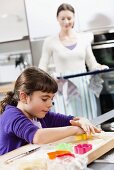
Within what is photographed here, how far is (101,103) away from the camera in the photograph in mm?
2932

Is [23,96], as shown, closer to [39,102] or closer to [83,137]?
[39,102]

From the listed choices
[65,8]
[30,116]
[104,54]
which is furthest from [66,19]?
[30,116]

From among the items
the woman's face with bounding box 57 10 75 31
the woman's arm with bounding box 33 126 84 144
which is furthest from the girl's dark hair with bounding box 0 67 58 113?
the woman's face with bounding box 57 10 75 31

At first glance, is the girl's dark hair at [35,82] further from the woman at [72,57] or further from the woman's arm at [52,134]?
the woman at [72,57]

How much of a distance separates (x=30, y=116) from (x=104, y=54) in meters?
1.92

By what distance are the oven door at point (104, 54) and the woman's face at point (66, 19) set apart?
31 centimetres

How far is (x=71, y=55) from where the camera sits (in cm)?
290

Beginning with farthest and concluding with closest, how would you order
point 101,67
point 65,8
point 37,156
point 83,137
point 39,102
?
point 65,8
point 101,67
point 39,102
point 83,137
point 37,156

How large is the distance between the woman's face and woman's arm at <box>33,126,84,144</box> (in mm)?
2079

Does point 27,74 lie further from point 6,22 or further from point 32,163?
point 6,22

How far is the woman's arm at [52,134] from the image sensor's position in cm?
104

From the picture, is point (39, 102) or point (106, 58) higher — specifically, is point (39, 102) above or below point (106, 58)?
below

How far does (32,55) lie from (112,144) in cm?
240

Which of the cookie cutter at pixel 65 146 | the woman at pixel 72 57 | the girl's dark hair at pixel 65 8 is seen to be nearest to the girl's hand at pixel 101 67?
the woman at pixel 72 57
